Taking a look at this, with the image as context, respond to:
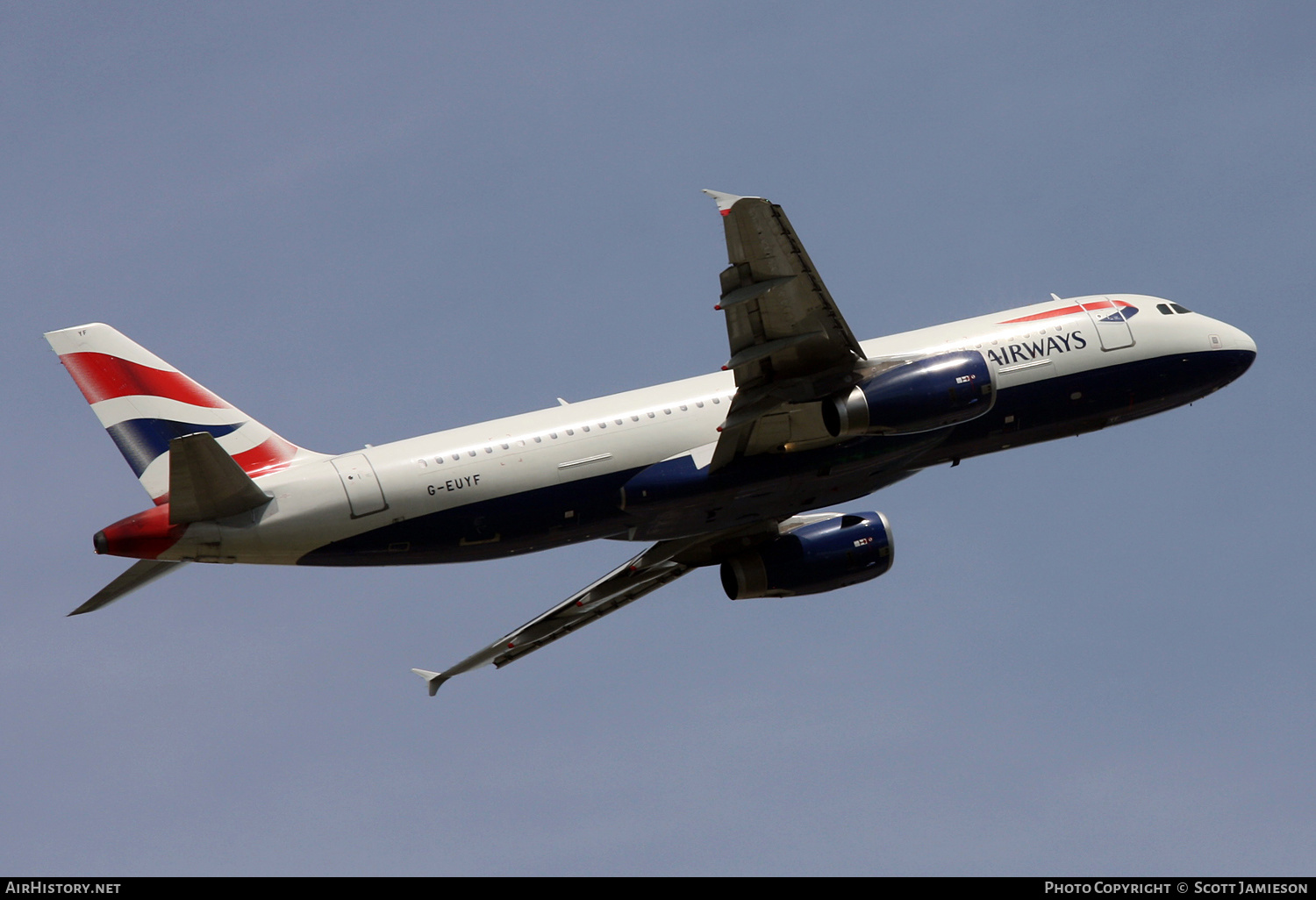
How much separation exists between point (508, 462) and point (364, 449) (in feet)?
11.5

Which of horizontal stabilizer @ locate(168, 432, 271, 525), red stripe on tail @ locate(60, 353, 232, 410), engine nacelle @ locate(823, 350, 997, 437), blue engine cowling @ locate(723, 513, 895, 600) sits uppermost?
red stripe on tail @ locate(60, 353, 232, 410)

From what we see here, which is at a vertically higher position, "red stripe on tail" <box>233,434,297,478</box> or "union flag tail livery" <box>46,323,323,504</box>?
"union flag tail livery" <box>46,323,323,504</box>

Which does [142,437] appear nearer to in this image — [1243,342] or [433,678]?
[433,678]

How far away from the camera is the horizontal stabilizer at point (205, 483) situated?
34000 mm

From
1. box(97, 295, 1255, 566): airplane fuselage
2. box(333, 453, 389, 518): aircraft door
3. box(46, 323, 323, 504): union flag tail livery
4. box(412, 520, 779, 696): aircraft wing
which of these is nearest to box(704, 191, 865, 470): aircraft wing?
box(97, 295, 1255, 566): airplane fuselage

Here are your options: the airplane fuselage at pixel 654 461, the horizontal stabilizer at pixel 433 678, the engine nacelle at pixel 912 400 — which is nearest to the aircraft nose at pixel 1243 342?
the airplane fuselage at pixel 654 461

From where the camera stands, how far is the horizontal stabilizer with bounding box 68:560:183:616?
36.0m

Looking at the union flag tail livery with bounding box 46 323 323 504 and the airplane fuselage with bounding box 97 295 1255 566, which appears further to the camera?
the union flag tail livery with bounding box 46 323 323 504

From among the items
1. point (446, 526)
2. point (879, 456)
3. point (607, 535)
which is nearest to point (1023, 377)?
point (879, 456)

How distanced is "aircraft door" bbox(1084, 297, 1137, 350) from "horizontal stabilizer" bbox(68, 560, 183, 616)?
24.4 m

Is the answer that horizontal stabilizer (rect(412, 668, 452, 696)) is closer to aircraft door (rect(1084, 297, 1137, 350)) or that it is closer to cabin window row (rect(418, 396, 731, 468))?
cabin window row (rect(418, 396, 731, 468))

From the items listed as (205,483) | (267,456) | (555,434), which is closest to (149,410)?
(267,456)

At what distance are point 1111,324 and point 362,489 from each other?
2041 centimetres
